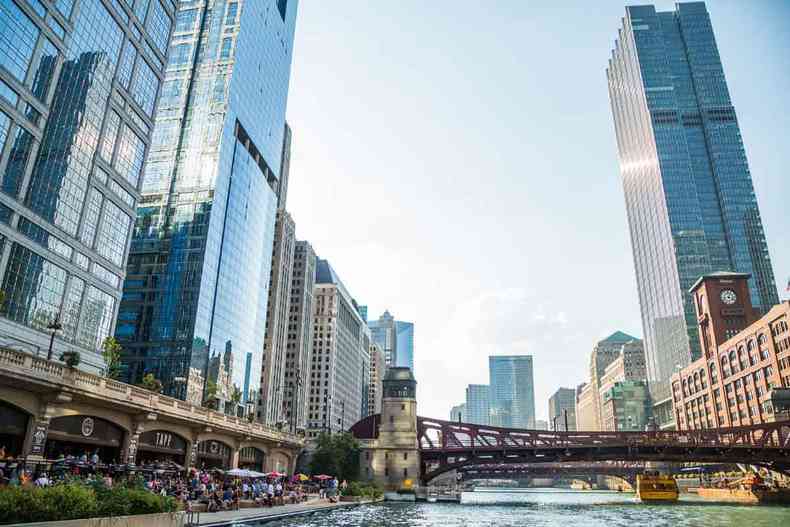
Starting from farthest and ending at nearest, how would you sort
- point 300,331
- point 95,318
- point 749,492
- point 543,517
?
point 300,331
point 749,492
point 95,318
point 543,517

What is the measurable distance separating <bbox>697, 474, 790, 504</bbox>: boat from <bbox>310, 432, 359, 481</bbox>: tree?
5609 centimetres

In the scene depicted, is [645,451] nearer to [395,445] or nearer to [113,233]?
[395,445]

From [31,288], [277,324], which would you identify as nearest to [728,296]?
[277,324]

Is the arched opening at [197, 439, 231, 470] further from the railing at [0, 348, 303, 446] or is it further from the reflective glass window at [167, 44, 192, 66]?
the reflective glass window at [167, 44, 192, 66]

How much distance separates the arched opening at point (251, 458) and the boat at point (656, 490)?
5473 centimetres

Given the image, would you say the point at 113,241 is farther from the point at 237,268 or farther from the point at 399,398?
the point at 399,398

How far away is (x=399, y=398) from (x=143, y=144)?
5733 centimetres

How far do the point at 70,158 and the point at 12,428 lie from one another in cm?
3769

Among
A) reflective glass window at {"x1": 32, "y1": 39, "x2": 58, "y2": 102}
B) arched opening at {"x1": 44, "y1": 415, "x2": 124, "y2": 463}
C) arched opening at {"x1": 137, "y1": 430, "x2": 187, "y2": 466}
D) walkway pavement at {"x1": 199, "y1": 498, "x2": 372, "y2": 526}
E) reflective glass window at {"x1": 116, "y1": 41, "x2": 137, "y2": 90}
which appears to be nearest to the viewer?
walkway pavement at {"x1": 199, "y1": 498, "x2": 372, "y2": 526}

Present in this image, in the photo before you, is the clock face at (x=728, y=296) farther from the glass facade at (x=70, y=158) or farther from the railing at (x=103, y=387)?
the glass facade at (x=70, y=158)

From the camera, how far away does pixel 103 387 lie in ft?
125

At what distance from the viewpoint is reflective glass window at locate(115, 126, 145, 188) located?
235 feet

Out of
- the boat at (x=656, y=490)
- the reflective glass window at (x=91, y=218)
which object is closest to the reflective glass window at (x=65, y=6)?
the reflective glass window at (x=91, y=218)

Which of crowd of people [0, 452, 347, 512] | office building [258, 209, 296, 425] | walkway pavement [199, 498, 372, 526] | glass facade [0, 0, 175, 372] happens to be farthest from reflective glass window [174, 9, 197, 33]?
walkway pavement [199, 498, 372, 526]
